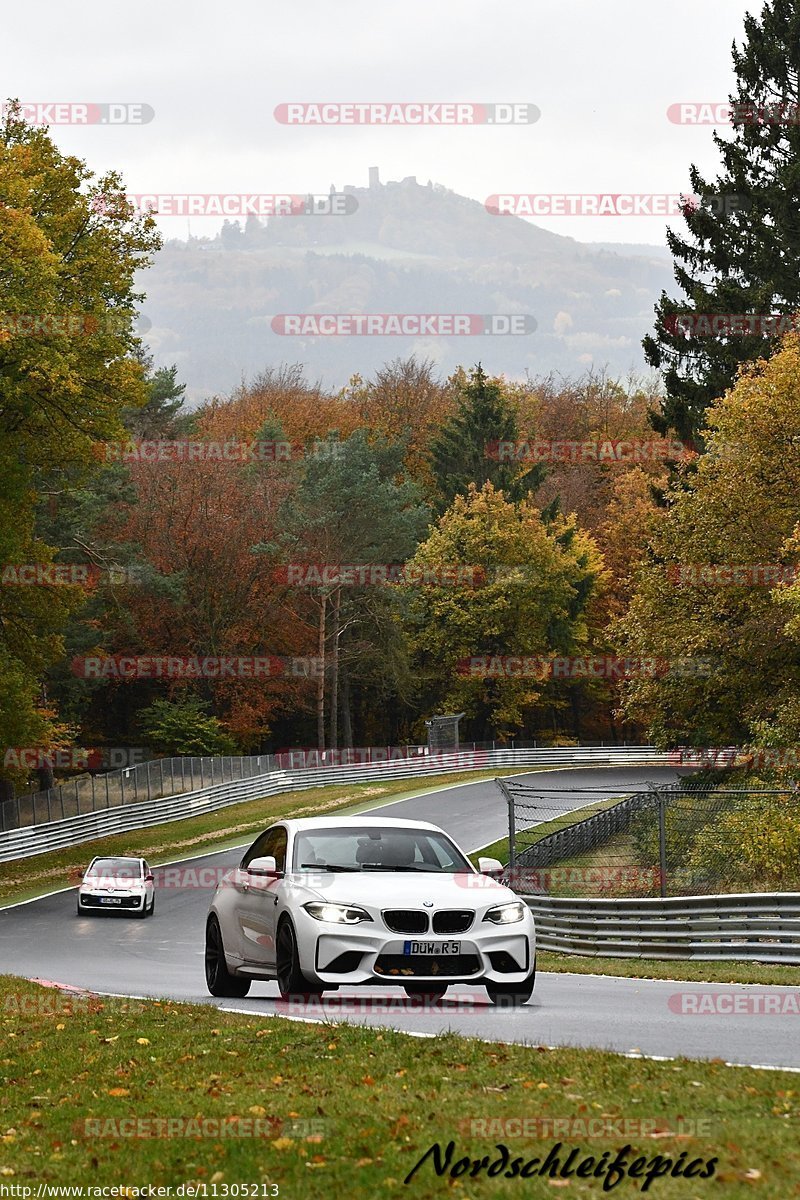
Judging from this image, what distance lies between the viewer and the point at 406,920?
12180mm

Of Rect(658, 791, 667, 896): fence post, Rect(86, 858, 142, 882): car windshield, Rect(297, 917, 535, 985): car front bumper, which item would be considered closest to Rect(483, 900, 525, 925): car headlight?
Rect(297, 917, 535, 985): car front bumper

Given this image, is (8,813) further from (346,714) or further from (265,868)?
(346,714)

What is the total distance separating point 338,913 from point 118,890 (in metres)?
24.3

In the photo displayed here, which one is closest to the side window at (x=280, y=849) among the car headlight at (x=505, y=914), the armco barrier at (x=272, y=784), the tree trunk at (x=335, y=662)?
the car headlight at (x=505, y=914)

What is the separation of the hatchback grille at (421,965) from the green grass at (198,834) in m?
29.8

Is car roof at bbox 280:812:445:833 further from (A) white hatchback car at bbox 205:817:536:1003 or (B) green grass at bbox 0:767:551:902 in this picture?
(B) green grass at bbox 0:767:551:902

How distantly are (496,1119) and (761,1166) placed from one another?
1.46m

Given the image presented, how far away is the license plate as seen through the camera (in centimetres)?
1211

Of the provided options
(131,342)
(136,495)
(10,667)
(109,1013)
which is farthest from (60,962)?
(136,495)

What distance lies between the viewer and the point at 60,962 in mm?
24484

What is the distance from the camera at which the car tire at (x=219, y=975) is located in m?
14.6

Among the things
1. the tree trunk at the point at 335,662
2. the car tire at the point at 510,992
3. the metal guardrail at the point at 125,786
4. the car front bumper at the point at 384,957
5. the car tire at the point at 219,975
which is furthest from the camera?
the tree trunk at the point at 335,662

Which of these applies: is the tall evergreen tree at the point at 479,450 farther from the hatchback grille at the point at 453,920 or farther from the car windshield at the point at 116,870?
the hatchback grille at the point at 453,920

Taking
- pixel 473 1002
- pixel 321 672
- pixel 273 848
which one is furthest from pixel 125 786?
pixel 473 1002
